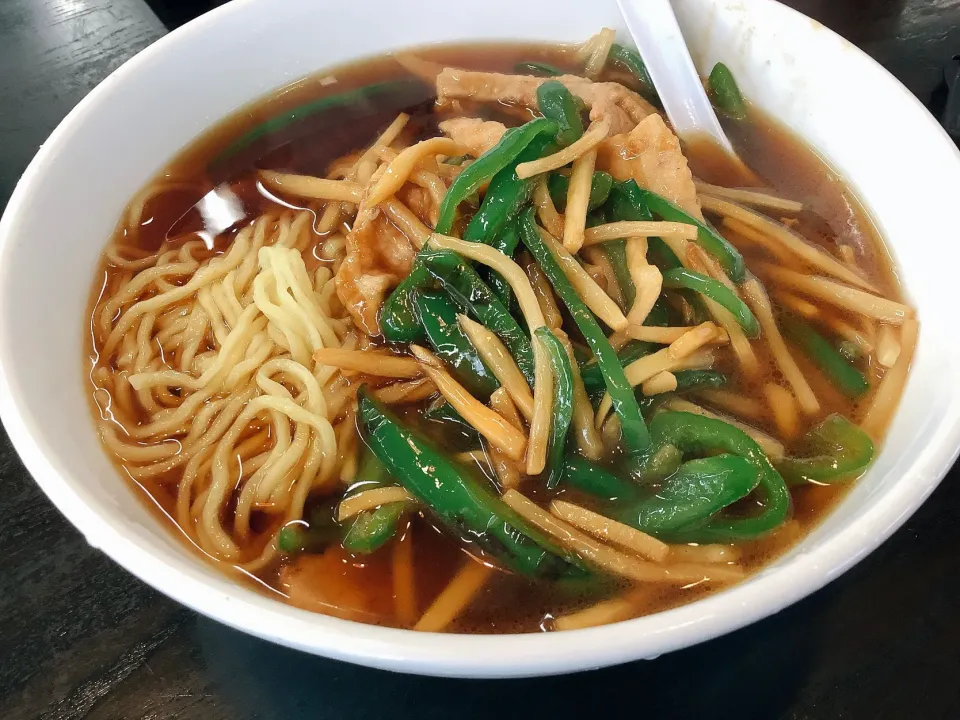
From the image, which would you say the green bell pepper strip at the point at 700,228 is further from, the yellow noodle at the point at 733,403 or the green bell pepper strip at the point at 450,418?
the green bell pepper strip at the point at 450,418

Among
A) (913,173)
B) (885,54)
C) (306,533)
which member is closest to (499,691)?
(306,533)

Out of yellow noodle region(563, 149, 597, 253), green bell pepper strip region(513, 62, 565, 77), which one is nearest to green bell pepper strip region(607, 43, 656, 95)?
green bell pepper strip region(513, 62, 565, 77)

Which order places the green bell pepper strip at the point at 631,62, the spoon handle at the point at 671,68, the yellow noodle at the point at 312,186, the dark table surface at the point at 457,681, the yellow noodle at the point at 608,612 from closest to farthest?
the yellow noodle at the point at 608,612, the dark table surface at the point at 457,681, the yellow noodle at the point at 312,186, the spoon handle at the point at 671,68, the green bell pepper strip at the point at 631,62

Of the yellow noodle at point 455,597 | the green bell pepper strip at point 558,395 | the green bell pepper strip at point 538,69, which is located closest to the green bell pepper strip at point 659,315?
the green bell pepper strip at point 558,395

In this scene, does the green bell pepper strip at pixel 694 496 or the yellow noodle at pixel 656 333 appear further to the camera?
the yellow noodle at pixel 656 333

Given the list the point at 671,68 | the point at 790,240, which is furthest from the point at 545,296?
the point at 671,68

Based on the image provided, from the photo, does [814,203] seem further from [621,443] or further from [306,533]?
[306,533]
